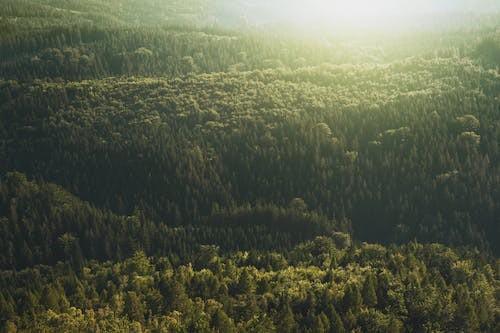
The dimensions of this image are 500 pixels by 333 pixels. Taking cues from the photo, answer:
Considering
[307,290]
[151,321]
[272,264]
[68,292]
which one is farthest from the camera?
[272,264]

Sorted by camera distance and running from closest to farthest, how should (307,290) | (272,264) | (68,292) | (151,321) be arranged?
1. (151,321)
2. (307,290)
3. (68,292)
4. (272,264)

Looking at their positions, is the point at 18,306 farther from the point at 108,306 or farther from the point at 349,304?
the point at 349,304

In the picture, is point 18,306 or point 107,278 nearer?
point 18,306

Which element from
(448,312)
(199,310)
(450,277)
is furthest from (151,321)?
(450,277)

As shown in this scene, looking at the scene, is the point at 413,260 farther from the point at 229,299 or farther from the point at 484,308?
the point at 229,299

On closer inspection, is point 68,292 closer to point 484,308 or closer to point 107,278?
point 107,278

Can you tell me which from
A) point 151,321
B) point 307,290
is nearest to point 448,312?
point 307,290

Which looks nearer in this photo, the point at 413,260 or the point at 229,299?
the point at 229,299
